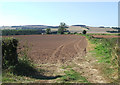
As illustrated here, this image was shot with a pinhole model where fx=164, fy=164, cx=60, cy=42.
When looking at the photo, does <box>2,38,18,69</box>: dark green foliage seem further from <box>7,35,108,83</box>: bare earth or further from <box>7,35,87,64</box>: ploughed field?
<box>7,35,108,83</box>: bare earth

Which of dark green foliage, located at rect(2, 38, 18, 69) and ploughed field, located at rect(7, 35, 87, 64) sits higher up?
dark green foliage, located at rect(2, 38, 18, 69)

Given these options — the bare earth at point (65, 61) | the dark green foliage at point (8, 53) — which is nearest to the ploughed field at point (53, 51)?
the bare earth at point (65, 61)

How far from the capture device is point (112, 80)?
25.7ft

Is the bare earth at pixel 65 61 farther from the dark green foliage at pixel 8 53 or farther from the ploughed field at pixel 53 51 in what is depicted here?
the dark green foliage at pixel 8 53

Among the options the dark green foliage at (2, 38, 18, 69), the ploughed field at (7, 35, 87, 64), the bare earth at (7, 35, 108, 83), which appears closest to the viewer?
the dark green foliage at (2, 38, 18, 69)

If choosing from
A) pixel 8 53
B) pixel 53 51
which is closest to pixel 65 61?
pixel 8 53

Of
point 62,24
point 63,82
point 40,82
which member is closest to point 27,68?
point 40,82

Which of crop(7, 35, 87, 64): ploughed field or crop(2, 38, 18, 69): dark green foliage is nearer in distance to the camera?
crop(2, 38, 18, 69): dark green foliage

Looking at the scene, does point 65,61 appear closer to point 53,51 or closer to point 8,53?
point 8,53

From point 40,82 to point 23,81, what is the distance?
76cm

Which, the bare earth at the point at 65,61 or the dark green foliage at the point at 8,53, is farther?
the bare earth at the point at 65,61

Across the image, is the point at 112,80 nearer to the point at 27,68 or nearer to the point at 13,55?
the point at 27,68

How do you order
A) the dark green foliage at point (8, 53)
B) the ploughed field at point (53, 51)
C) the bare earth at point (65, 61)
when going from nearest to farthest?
1. the dark green foliage at point (8, 53)
2. the bare earth at point (65, 61)
3. the ploughed field at point (53, 51)

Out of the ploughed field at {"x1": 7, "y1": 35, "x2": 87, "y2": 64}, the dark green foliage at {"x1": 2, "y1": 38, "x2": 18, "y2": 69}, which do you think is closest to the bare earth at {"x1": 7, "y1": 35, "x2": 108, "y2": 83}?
the ploughed field at {"x1": 7, "y1": 35, "x2": 87, "y2": 64}
